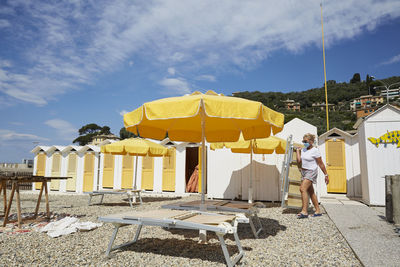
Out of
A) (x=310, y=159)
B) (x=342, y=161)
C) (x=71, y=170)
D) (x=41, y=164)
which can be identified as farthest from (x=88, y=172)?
(x=342, y=161)

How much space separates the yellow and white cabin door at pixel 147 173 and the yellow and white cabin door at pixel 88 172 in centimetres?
292

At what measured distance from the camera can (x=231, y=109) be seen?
312cm

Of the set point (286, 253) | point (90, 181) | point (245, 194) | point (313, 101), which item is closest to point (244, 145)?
point (245, 194)

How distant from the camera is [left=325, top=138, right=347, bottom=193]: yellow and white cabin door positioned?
10.6 metres

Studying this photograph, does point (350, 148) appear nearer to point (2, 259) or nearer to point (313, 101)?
point (2, 259)

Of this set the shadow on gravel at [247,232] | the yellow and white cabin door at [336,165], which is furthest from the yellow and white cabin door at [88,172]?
the yellow and white cabin door at [336,165]

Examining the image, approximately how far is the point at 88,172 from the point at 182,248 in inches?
436

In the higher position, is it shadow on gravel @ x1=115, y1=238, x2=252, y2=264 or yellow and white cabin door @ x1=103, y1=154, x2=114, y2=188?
yellow and white cabin door @ x1=103, y1=154, x2=114, y2=188

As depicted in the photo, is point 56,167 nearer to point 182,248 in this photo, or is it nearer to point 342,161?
point 182,248

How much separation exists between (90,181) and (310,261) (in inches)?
477

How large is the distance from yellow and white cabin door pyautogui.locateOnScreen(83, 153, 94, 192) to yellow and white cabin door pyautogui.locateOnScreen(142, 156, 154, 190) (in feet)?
9.59

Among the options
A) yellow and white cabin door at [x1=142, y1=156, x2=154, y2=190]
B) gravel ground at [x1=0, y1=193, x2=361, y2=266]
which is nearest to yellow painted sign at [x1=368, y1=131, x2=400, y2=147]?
gravel ground at [x1=0, y1=193, x2=361, y2=266]

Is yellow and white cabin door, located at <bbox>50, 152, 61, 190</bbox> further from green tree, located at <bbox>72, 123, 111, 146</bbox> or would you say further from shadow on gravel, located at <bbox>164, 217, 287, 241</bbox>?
green tree, located at <bbox>72, 123, 111, 146</bbox>

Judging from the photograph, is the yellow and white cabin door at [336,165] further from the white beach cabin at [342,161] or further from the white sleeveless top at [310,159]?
the white sleeveless top at [310,159]
